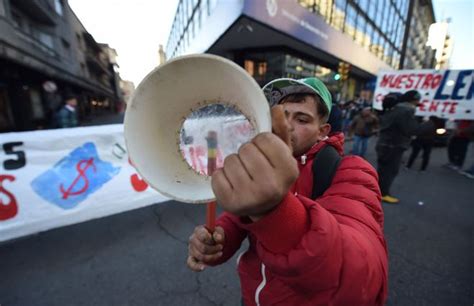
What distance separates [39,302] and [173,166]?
2262 millimetres

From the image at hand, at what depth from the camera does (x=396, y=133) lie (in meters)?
3.68

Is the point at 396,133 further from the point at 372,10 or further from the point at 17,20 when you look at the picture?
the point at 372,10

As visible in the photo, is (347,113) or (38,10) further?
(347,113)

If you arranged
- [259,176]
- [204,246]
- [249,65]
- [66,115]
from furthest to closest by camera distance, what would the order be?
[249,65]
[66,115]
[204,246]
[259,176]

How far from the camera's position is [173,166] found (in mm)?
757

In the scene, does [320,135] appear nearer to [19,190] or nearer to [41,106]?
[19,190]

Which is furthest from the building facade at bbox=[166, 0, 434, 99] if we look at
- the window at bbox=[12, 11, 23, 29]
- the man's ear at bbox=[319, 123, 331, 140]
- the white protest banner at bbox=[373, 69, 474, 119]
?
the window at bbox=[12, 11, 23, 29]

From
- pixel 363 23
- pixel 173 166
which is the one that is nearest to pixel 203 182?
pixel 173 166

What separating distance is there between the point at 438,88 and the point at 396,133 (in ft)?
15.2

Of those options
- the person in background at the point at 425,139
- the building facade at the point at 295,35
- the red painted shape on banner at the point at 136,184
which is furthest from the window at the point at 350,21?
the red painted shape on banner at the point at 136,184

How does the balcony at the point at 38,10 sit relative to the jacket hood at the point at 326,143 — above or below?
above

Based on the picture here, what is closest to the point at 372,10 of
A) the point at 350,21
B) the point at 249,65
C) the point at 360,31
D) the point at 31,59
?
the point at 360,31

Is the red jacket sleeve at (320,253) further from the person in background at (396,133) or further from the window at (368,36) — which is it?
the window at (368,36)

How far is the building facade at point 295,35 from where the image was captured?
8.97 meters
